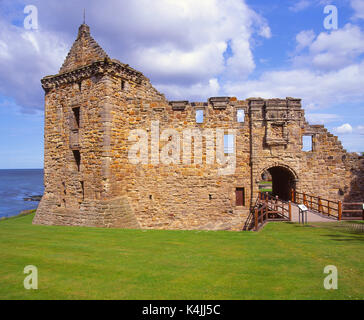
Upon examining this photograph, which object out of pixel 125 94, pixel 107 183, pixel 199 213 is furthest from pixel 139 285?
pixel 125 94

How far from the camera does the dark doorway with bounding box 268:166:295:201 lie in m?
18.1

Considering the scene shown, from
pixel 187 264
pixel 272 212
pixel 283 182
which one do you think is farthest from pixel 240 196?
pixel 187 264

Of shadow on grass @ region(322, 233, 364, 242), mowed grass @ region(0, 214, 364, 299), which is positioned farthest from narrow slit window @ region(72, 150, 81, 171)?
shadow on grass @ region(322, 233, 364, 242)

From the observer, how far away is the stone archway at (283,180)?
57.2 ft

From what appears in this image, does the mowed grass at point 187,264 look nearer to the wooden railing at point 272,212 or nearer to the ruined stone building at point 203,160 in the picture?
the wooden railing at point 272,212

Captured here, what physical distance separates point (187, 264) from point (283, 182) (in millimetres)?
14206

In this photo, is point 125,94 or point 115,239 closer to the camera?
point 115,239

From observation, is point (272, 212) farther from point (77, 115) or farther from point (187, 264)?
point (77, 115)

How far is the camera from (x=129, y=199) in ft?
55.8

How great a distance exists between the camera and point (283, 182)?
20.0m

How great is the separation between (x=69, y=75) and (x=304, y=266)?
53.3 ft

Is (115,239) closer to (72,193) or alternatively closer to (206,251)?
(206,251)

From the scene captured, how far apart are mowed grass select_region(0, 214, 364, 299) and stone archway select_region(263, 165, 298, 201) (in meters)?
5.40

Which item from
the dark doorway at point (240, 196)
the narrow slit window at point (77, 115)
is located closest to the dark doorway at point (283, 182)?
the dark doorway at point (240, 196)
